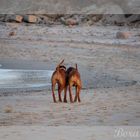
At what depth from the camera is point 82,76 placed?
62.0 feet

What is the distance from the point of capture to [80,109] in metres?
12.7

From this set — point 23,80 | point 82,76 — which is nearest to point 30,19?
point 82,76

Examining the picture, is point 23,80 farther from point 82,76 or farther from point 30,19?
point 30,19

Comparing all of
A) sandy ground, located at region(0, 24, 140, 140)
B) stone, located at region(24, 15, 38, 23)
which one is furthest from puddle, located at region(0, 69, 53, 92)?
stone, located at region(24, 15, 38, 23)

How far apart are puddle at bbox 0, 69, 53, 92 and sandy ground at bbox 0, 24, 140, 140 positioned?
897mm

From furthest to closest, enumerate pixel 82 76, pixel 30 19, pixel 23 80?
pixel 30 19
pixel 82 76
pixel 23 80

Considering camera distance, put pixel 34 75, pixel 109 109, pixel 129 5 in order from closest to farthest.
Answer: pixel 109 109 < pixel 34 75 < pixel 129 5

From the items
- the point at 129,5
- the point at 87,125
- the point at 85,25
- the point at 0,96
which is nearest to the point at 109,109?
the point at 87,125

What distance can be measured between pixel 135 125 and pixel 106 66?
10.4 metres

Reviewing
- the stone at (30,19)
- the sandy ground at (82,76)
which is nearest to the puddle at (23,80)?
the sandy ground at (82,76)

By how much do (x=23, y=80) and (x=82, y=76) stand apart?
1.76 m

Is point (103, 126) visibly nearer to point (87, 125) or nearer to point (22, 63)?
point (87, 125)

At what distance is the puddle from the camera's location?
16719 millimetres

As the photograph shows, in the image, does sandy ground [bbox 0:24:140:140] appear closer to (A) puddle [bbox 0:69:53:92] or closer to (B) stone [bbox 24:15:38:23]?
(A) puddle [bbox 0:69:53:92]
